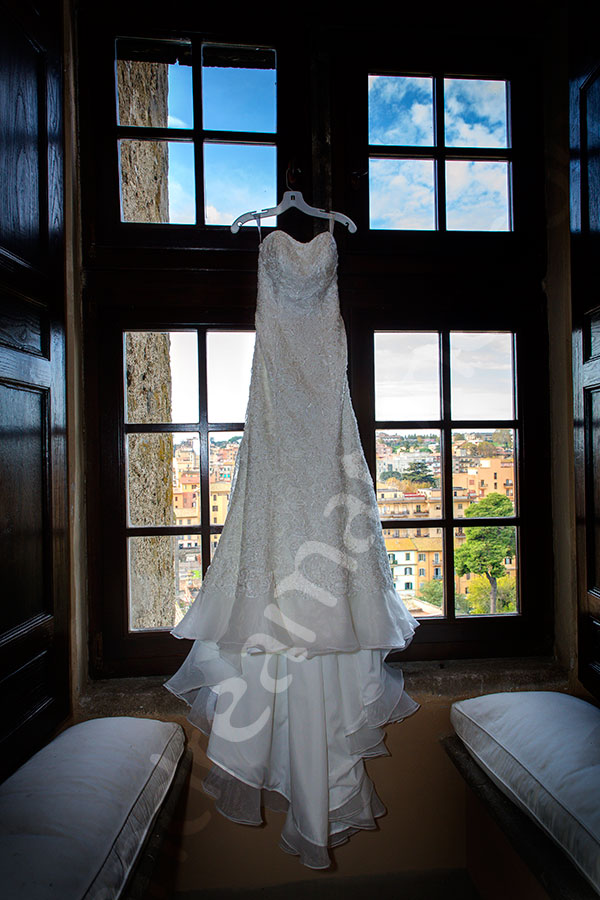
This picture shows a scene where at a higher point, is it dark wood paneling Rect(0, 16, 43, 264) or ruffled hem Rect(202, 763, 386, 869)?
dark wood paneling Rect(0, 16, 43, 264)

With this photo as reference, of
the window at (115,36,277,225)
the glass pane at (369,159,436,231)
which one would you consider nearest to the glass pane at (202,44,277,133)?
the window at (115,36,277,225)

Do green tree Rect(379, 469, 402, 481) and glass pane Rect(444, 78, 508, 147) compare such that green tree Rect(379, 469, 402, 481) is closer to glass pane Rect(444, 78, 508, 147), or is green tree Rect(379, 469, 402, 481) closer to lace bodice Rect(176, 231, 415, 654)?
lace bodice Rect(176, 231, 415, 654)

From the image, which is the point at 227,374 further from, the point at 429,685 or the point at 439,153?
the point at 429,685

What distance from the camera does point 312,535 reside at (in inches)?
52.4

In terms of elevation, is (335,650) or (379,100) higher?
(379,100)

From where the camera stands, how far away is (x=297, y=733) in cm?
124

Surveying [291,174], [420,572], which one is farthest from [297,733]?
[291,174]

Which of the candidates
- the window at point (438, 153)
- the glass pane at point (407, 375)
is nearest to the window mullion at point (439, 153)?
the window at point (438, 153)

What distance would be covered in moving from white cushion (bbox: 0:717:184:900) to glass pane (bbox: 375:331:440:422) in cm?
116

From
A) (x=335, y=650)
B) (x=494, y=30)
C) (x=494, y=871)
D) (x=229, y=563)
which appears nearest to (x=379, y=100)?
(x=494, y=30)

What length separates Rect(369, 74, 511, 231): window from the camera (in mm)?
1704

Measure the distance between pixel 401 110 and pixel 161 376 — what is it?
1.27 metres

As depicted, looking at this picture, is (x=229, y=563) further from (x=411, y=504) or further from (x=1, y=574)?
(x=411, y=504)

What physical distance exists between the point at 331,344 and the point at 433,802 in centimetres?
141
